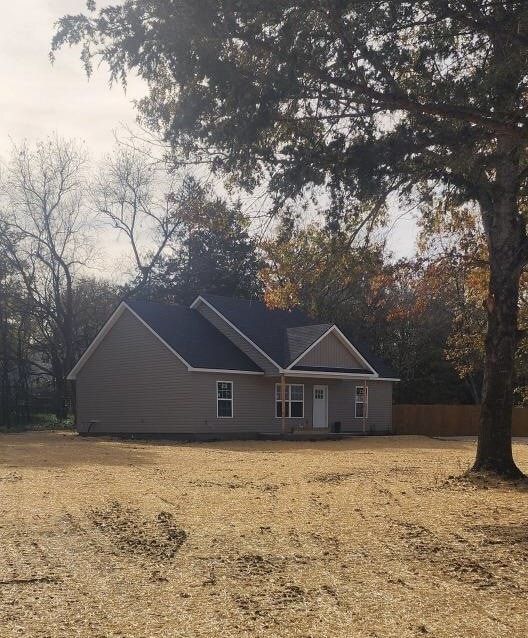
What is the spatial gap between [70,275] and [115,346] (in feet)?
41.8

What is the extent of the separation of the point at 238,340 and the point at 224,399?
3.04 metres

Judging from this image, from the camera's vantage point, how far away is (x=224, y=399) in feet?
Result: 86.9

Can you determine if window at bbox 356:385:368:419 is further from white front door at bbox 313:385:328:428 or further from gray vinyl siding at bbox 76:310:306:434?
gray vinyl siding at bbox 76:310:306:434

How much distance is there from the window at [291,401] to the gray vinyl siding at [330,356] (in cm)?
147

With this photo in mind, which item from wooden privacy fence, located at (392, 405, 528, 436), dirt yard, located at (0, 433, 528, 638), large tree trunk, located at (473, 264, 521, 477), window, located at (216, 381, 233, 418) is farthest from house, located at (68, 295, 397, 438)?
large tree trunk, located at (473, 264, 521, 477)

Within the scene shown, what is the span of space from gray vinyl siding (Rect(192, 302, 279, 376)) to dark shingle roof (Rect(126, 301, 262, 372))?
0.16 metres

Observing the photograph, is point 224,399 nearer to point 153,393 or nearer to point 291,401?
point 153,393

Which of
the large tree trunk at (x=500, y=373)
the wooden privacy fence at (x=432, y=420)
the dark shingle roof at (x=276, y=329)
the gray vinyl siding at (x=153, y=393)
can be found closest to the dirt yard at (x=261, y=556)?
the large tree trunk at (x=500, y=373)

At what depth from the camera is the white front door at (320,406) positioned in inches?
1155

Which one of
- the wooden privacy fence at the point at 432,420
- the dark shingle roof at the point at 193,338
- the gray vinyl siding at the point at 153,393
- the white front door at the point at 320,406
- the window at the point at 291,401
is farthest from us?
the wooden privacy fence at the point at 432,420

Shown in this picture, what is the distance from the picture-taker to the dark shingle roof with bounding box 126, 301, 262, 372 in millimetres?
26219

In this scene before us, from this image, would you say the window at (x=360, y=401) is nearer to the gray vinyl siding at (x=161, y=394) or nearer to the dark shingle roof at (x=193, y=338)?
the gray vinyl siding at (x=161, y=394)

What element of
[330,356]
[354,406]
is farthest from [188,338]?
[354,406]

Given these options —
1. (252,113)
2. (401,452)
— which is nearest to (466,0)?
(252,113)
